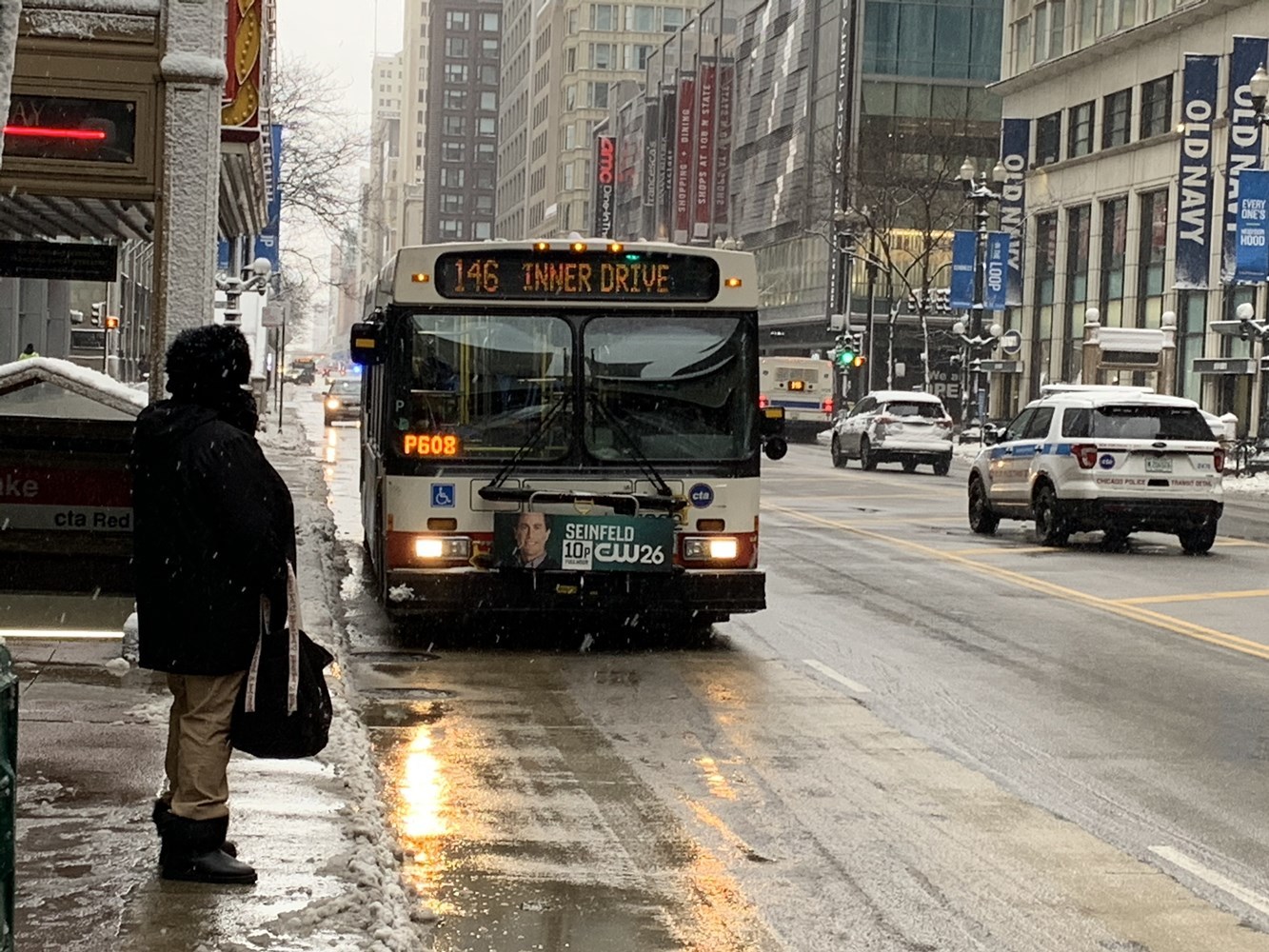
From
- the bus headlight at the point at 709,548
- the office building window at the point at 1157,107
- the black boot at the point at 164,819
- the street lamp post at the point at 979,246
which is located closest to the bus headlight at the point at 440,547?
the bus headlight at the point at 709,548

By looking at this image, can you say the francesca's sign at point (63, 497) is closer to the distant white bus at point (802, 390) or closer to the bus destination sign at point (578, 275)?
the bus destination sign at point (578, 275)

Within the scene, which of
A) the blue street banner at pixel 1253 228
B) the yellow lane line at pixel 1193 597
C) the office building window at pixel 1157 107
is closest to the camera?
the yellow lane line at pixel 1193 597

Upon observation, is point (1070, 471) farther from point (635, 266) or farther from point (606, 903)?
point (606, 903)

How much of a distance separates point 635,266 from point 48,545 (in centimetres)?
429

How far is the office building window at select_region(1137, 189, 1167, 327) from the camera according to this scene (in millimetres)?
64562

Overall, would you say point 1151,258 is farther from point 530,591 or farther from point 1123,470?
point 530,591

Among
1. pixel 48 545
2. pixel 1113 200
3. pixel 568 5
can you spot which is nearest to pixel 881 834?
pixel 48 545

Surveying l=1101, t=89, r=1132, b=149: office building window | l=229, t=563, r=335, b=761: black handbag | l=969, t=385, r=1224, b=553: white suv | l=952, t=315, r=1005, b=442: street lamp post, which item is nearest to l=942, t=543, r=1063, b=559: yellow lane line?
l=969, t=385, r=1224, b=553: white suv

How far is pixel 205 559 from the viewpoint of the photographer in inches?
251

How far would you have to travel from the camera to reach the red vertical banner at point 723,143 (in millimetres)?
120438

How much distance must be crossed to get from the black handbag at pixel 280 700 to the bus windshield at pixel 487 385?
7032 mm

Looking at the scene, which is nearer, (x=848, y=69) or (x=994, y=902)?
(x=994, y=902)

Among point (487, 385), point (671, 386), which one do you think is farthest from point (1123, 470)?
point (487, 385)

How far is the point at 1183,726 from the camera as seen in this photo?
10938 mm
